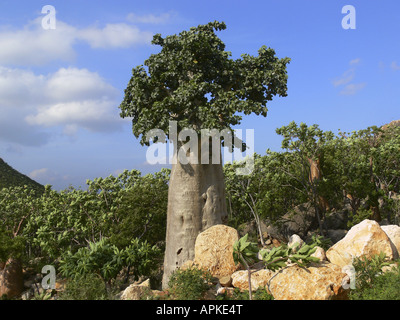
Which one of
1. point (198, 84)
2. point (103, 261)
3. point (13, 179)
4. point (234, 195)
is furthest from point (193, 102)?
point (13, 179)

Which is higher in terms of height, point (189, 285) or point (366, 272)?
point (366, 272)

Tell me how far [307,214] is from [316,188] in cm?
441

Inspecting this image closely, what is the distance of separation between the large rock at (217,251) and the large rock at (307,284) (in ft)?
6.90

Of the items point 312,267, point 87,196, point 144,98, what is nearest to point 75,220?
point 87,196

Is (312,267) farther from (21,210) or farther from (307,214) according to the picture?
(21,210)

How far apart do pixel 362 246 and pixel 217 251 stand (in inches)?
180

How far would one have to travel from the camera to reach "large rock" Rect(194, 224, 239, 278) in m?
12.0

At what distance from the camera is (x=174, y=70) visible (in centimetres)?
1498

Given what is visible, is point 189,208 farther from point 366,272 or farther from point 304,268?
point 366,272

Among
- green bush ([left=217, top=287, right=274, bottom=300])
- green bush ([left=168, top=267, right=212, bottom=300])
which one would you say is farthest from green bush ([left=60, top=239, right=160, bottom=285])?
green bush ([left=217, top=287, right=274, bottom=300])

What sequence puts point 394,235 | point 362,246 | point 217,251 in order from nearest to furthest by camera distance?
1. point 362,246
2. point 217,251
3. point 394,235

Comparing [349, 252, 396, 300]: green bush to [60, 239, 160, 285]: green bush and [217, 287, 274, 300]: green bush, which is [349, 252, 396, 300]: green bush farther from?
[60, 239, 160, 285]: green bush

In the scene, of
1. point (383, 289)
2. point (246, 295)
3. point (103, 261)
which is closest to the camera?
point (383, 289)

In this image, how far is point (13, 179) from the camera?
49.8 metres
